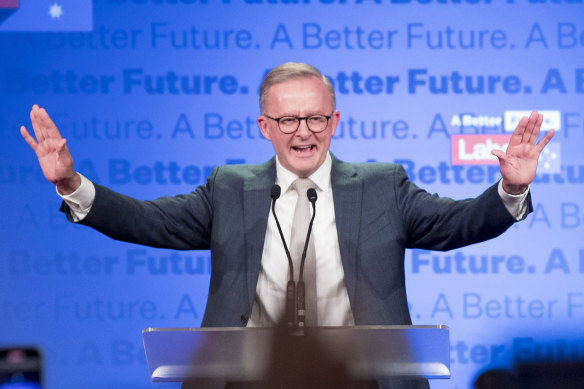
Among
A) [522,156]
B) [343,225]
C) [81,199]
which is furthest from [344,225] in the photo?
[81,199]

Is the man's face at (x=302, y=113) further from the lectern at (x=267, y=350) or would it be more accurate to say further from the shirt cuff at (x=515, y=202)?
the lectern at (x=267, y=350)

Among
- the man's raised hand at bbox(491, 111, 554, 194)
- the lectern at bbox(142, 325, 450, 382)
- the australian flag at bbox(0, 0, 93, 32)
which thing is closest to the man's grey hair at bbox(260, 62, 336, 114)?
the man's raised hand at bbox(491, 111, 554, 194)

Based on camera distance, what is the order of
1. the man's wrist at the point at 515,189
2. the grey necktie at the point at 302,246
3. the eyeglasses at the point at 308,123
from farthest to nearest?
the eyeglasses at the point at 308,123, the grey necktie at the point at 302,246, the man's wrist at the point at 515,189

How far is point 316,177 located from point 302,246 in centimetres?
27

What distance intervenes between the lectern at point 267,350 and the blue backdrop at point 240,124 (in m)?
2.27

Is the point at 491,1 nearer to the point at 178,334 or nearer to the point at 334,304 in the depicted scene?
the point at 334,304

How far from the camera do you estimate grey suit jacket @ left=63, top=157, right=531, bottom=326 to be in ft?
7.04

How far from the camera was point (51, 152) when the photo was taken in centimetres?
193

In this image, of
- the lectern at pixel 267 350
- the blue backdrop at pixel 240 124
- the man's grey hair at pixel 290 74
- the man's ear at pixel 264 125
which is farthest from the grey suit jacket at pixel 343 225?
the blue backdrop at pixel 240 124

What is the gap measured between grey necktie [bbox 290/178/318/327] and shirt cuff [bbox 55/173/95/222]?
596 millimetres

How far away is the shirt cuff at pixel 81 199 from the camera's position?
200cm

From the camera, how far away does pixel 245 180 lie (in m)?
2.40

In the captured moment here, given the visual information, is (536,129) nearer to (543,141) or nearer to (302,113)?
(543,141)

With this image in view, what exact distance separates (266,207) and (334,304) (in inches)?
14.7
